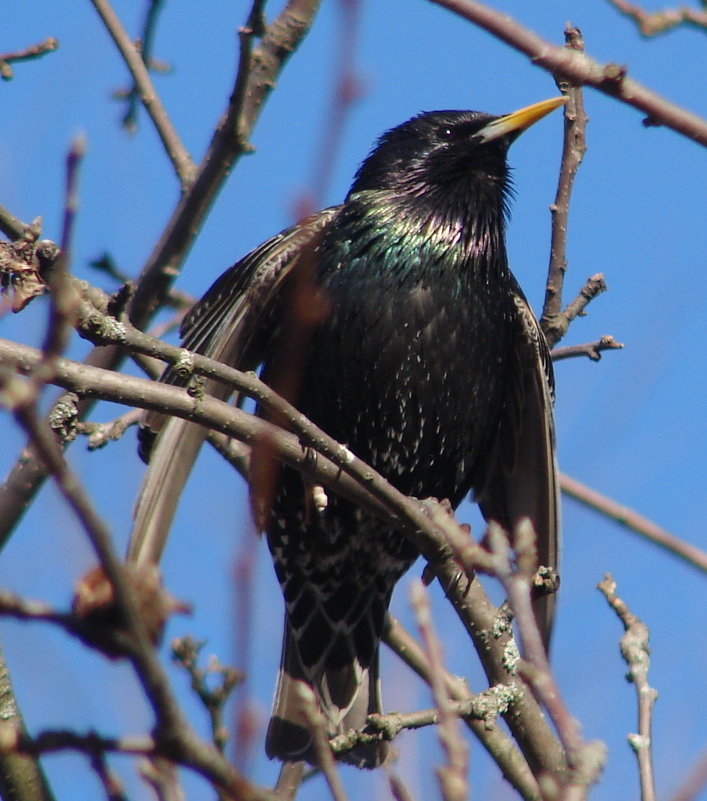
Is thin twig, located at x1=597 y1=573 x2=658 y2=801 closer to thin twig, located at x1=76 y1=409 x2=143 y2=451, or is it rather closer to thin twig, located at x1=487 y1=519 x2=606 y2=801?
thin twig, located at x1=487 y1=519 x2=606 y2=801

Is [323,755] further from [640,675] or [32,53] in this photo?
[32,53]

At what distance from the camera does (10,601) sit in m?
1.29

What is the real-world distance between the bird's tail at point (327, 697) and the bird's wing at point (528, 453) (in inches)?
28.5

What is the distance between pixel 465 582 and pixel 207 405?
971 mm

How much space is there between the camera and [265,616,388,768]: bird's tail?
442cm

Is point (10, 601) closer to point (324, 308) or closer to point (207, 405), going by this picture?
point (207, 405)

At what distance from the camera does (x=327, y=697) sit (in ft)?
15.2

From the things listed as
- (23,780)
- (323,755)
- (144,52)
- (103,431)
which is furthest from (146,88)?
(323,755)

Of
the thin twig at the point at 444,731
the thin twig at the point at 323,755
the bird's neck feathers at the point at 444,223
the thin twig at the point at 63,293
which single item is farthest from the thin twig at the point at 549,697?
the bird's neck feathers at the point at 444,223

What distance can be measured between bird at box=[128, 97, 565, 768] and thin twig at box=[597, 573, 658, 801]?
1.16 meters

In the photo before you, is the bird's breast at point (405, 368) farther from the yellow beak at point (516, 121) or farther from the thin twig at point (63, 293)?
the thin twig at point (63, 293)

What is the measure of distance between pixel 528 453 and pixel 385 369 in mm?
747

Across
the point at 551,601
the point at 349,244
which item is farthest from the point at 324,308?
the point at 551,601

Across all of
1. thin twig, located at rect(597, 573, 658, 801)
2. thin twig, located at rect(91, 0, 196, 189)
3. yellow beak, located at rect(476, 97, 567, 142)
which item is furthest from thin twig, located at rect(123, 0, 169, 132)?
thin twig, located at rect(597, 573, 658, 801)
